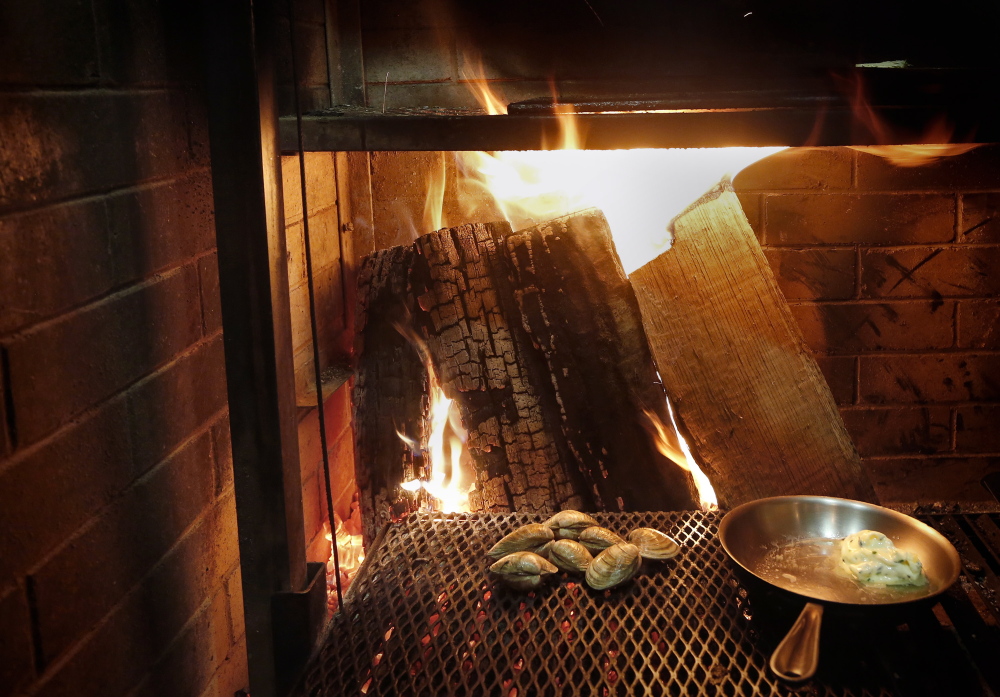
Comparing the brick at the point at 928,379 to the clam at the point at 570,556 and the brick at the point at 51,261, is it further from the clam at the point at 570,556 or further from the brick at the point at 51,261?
the brick at the point at 51,261

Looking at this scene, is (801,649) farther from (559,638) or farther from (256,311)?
(256,311)

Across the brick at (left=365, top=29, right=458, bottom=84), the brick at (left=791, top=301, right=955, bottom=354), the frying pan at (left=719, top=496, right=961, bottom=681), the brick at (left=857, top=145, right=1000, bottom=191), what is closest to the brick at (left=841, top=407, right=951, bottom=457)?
the brick at (left=791, top=301, right=955, bottom=354)

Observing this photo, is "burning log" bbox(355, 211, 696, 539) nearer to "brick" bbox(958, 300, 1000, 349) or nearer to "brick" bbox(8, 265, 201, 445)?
"brick" bbox(8, 265, 201, 445)

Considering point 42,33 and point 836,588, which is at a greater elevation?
point 42,33

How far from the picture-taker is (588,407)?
2143mm

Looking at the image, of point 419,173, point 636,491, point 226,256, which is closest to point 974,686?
point 636,491

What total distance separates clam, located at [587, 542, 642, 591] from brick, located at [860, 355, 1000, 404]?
1.54m

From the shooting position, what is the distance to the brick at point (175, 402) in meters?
1.44

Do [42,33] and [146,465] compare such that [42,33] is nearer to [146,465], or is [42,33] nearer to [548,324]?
[146,465]

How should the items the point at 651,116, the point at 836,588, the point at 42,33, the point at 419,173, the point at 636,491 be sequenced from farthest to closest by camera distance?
the point at 419,173 < the point at 636,491 < the point at 651,116 < the point at 836,588 < the point at 42,33

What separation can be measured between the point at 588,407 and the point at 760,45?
1.09 meters

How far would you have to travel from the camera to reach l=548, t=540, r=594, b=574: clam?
1.56 meters

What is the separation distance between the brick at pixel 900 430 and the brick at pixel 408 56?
1.71 meters

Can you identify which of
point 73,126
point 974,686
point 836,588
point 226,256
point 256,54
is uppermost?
point 256,54
